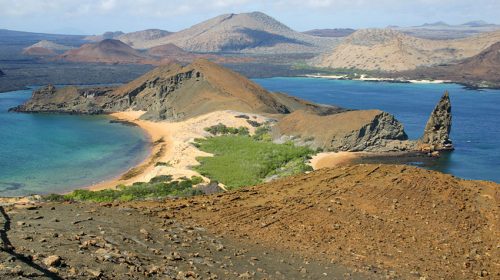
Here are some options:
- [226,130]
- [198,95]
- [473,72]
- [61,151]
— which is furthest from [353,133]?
[473,72]

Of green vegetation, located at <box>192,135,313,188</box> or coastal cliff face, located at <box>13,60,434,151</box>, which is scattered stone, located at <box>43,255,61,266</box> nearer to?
green vegetation, located at <box>192,135,313,188</box>

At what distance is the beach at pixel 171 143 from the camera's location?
4567cm

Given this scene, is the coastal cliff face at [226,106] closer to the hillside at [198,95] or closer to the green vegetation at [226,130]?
the hillside at [198,95]

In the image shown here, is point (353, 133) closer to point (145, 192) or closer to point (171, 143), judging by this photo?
point (171, 143)

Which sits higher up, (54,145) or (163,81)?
(163,81)

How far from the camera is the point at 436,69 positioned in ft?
596

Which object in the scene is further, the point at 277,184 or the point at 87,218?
the point at 277,184

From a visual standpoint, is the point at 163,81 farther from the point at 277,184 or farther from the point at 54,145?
the point at 277,184

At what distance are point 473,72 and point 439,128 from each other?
11814 centimetres

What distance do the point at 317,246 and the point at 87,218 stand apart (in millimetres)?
8996

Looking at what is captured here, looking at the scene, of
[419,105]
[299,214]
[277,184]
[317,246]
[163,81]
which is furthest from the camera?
[419,105]

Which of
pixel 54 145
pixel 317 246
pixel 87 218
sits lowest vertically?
pixel 54 145

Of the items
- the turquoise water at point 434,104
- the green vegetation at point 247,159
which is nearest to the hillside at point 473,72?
the turquoise water at point 434,104

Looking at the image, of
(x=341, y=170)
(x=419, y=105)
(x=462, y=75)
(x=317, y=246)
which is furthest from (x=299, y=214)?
(x=462, y=75)
